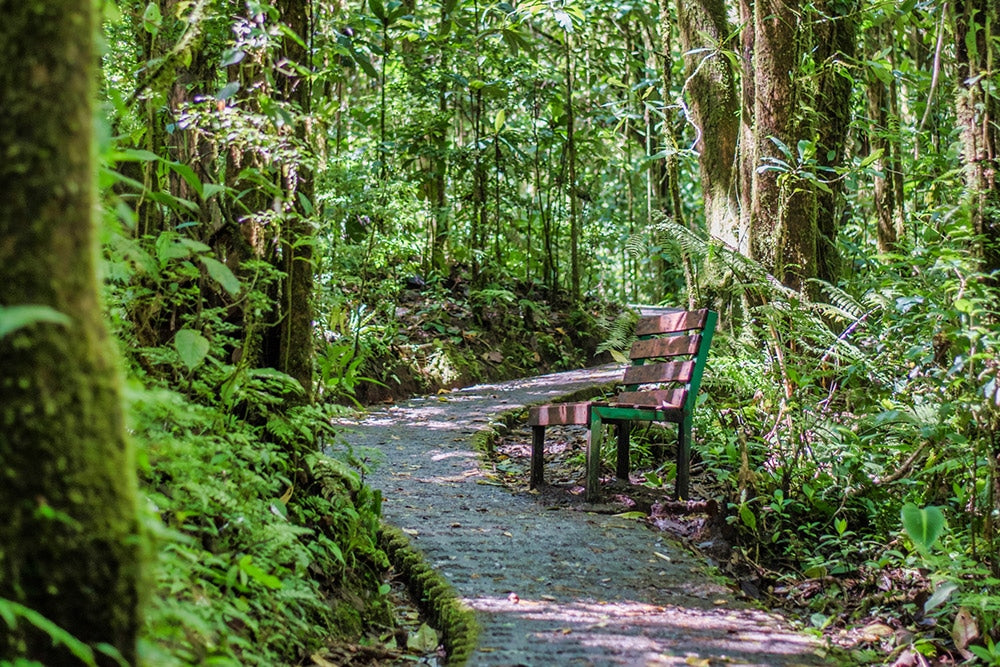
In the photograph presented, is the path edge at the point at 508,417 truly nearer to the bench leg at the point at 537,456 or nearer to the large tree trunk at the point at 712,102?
the bench leg at the point at 537,456

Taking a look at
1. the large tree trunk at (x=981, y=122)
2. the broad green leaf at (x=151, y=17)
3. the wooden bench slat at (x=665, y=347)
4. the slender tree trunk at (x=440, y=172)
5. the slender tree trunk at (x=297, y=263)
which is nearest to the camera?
the broad green leaf at (x=151, y=17)

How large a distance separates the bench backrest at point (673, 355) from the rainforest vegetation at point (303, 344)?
44 centimetres

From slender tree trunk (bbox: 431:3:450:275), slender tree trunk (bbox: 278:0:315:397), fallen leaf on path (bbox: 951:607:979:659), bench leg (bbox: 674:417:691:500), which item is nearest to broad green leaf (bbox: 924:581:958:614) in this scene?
fallen leaf on path (bbox: 951:607:979:659)

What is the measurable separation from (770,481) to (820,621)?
1.12 meters

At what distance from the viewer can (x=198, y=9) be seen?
346cm

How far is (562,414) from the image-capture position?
227 inches

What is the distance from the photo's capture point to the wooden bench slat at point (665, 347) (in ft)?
17.8

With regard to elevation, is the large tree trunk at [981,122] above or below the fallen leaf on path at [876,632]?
above

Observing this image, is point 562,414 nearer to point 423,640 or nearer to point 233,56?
point 423,640

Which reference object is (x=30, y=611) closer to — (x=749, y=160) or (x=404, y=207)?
(x=749, y=160)

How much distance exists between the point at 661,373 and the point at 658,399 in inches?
11.9

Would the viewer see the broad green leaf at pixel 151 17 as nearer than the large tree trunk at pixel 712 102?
Yes

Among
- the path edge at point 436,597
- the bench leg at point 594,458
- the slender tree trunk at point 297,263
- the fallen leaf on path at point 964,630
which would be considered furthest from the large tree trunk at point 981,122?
the slender tree trunk at point 297,263

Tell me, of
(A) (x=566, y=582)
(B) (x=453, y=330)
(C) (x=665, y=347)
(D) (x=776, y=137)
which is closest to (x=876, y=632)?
(A) (x=566, y=582)
